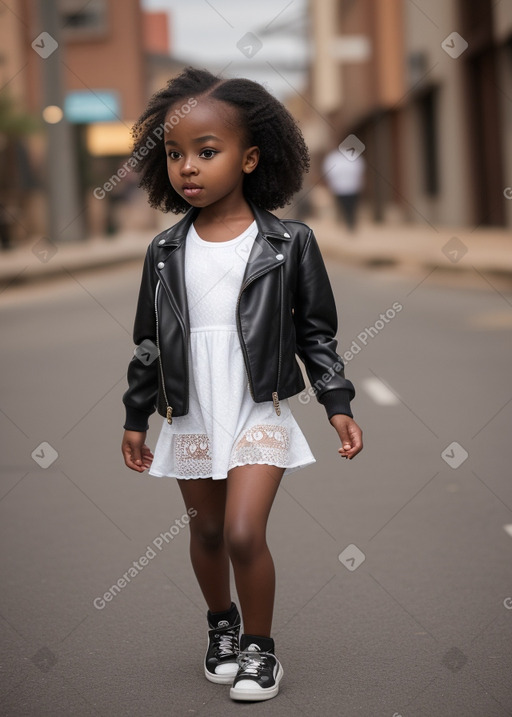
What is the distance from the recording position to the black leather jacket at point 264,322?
3461 mm

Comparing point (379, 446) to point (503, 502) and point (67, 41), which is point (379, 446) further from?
point (67, 41)

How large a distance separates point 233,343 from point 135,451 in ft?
1.51

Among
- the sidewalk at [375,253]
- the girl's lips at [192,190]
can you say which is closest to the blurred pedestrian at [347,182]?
the sidewalk at [375,253]

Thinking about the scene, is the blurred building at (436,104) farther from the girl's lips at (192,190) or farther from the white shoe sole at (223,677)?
the white shoe sole at (223,677)

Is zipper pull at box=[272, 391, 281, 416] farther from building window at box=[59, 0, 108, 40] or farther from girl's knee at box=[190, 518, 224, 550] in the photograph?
building window at box=[59, 0, 108, 40]

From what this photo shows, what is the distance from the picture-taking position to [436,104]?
1319 inches

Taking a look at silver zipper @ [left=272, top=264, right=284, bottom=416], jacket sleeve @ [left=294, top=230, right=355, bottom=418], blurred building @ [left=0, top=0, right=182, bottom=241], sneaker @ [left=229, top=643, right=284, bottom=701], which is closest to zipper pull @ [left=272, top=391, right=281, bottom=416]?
silver zipper @ [left=272, top=264, right=284, bottom=416]

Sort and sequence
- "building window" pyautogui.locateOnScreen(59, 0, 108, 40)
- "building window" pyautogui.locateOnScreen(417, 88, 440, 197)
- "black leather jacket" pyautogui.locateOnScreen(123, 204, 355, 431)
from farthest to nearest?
"building window" pyautogui.locateOnScreen(59, 0, 108, 40) → "building window" pyautogui.locateOnScreen(417, 88, 440, 197) → "black leather jacket" pyautogui.locateOnScreen(123, 204, 355, 431)

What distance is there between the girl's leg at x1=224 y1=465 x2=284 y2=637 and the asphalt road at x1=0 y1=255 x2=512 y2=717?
28 cm

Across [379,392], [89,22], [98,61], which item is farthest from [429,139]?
[379,392]

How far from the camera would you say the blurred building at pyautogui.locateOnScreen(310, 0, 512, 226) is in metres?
27.2

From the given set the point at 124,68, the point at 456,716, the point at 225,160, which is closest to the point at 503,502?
the point at 456,716

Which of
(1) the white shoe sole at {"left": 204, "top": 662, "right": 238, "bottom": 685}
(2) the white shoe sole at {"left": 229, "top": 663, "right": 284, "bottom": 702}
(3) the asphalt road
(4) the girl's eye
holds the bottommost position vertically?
(3) the asphalt road

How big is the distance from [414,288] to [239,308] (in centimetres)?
1340
